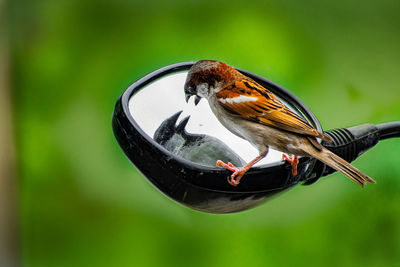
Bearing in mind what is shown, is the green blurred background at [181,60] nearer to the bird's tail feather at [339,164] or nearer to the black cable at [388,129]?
the black cable at [388,129]

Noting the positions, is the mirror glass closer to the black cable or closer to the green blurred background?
the black cable

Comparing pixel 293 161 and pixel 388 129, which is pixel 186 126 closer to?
pixel 293 161

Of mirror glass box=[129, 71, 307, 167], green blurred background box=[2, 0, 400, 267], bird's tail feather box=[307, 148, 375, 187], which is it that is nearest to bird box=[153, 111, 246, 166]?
mirror glass box=[129, 71, 307, 167]

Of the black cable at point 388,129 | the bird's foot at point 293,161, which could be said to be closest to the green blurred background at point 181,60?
the black cable at point 388,129

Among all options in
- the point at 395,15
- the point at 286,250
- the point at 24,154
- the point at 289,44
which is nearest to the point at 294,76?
the point at 289,44

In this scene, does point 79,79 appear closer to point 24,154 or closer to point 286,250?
point 24,154
